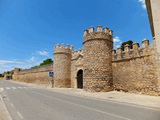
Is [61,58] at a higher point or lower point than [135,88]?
higher

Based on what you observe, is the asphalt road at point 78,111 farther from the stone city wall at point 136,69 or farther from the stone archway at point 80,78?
the stone archway at point 80,78

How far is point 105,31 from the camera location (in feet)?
39.0

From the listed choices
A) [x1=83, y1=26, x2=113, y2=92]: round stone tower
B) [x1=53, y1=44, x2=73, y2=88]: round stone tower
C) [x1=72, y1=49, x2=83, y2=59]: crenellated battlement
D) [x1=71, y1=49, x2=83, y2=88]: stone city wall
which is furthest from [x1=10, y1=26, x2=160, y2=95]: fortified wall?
[x1=53, y1=44, x2=73, y2=88]: round stone tower

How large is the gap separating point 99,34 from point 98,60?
2922mm

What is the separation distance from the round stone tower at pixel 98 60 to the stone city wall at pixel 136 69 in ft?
2.84

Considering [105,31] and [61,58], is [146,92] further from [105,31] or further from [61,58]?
[61,58]

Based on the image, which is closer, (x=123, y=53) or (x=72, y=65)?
(x=123, y=53)

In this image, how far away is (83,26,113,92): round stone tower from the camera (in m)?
10.8

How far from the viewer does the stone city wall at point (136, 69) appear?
8492mm

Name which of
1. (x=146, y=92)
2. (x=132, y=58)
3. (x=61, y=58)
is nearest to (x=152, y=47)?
(x=132, y=58)

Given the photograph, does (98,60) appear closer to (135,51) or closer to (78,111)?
(135,51)

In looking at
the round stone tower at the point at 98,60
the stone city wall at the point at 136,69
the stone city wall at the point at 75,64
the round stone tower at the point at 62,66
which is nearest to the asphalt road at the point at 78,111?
the stone city wall at the point at 136,69

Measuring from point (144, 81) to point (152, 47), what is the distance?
2915mm

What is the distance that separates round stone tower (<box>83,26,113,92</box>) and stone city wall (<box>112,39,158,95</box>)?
866 mm
